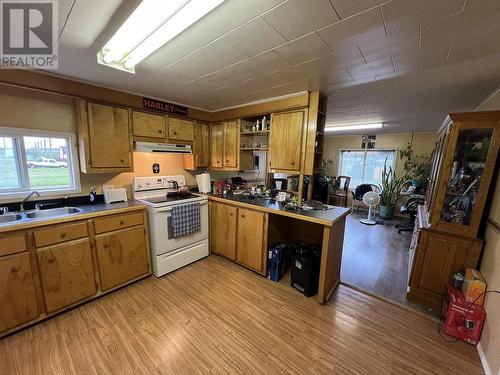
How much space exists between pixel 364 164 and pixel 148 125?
19.9 ft

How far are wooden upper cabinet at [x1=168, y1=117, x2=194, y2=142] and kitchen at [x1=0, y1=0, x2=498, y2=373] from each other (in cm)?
2

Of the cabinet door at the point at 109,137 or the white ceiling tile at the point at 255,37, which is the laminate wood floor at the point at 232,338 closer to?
the cabinet door at the point at 109,137

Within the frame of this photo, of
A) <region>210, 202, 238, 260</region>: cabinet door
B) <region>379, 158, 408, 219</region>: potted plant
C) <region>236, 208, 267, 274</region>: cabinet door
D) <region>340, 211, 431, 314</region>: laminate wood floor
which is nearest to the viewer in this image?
<region>340, 211, 431, 314</region>: laminate wood floor

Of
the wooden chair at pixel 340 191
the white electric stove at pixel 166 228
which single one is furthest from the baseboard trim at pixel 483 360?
the wooden chair at pixel 340 191

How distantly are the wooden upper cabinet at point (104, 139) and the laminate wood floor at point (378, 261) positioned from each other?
323 centimetres

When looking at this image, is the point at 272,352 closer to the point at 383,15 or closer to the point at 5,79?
the point at 383,15

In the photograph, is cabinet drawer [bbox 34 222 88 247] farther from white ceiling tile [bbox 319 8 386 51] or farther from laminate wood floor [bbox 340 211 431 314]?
laminate wood floor [bbox 340 211 431 314]

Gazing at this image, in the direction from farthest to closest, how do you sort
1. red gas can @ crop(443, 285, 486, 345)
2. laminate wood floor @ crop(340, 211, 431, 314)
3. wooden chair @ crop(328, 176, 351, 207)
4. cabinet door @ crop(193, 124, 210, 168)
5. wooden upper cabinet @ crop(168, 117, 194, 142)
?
wooden chair @ crop(328, 176, 351, 207) → cabinet door @ crop(193, 124, 210, 168) → wooden upper cabinet @ crop(168, 117, 194, 142) → laminate wood floor @ crop(340, 211, 431, 314) → red gas can @ crop(443, 285, 486, 345)

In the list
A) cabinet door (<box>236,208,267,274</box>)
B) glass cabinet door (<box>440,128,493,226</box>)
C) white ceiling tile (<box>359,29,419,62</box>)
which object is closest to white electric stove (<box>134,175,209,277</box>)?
cabinet door (<box>236,208,267,274</box>)

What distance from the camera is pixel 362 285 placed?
2422 mm

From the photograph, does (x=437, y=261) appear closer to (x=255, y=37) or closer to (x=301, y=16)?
(x=301, y=16)

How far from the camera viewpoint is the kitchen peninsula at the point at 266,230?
6.78 feet

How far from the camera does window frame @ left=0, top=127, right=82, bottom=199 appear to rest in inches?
77.9

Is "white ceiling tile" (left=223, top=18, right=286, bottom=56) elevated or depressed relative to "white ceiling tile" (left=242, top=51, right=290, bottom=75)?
depressed
